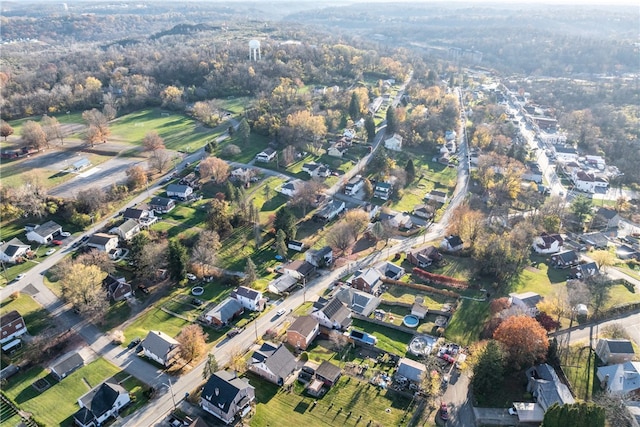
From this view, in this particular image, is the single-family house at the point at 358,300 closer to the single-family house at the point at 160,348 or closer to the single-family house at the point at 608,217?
the single-family house at the point at 160,348

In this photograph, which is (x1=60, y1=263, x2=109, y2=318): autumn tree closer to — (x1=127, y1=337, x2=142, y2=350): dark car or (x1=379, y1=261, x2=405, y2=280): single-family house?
(x1=127, y1=337, x2=142, y2=350): dark car

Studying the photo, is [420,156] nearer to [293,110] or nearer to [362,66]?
[293,110]

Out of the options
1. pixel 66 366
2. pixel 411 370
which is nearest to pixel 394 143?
pixel 411 370

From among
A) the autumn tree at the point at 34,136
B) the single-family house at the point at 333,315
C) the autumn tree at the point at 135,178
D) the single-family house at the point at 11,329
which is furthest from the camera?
the autumn tree at the point at 34,136

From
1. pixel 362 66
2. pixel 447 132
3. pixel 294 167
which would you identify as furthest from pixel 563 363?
pixel 362 66

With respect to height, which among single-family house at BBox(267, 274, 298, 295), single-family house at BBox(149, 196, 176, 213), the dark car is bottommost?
the dark car

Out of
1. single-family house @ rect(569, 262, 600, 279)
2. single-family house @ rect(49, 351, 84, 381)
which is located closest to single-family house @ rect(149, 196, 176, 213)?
→ single-family house @ rect(49, 351, 84, 381)

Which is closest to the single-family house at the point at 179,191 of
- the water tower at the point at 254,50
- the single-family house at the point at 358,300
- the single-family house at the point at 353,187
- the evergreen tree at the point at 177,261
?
the evergreen tree at the point at 177,261
